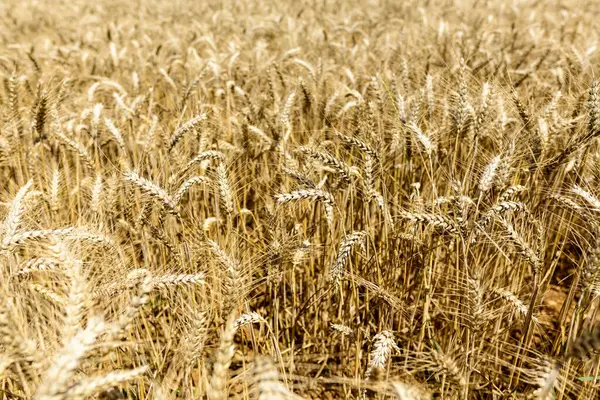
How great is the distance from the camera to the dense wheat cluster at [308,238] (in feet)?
4.24

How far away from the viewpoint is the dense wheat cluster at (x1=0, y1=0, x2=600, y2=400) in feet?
4.24

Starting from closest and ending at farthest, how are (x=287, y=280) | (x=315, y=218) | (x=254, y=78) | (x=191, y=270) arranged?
(x=191, y=270) < (x=287, y=280) < (x=315, y=218) < (x=254, y=78)

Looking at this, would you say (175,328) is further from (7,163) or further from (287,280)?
(7,163)

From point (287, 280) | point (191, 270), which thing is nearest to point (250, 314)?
point (191, 270)

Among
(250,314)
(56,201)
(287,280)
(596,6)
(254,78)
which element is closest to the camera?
(250,314)

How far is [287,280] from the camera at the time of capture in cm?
223

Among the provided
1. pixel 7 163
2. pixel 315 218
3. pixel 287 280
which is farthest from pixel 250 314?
pixel 7 163

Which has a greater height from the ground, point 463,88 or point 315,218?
point 463,88

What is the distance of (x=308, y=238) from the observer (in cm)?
203

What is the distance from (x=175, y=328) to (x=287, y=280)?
63cm

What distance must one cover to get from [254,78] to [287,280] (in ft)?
5.33

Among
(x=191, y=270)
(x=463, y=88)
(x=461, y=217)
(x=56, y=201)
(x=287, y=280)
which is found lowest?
(x=287, y=280)

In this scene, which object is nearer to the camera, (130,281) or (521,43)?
(130,281)

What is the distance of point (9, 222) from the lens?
1.30m
